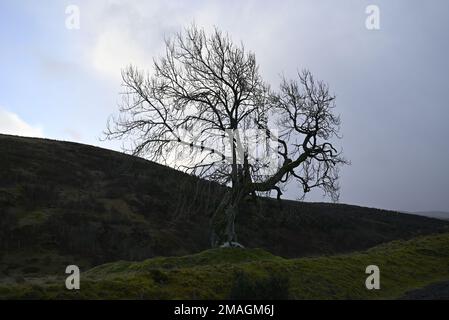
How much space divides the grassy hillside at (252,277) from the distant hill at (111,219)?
5.19 meters

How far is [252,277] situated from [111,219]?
31940 mm

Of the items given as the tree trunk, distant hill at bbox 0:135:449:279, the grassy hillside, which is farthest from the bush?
the tree trunk

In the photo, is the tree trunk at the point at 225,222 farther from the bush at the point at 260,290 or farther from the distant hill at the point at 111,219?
the bush at the point at 260,290

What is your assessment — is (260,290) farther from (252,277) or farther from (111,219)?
(111,219)

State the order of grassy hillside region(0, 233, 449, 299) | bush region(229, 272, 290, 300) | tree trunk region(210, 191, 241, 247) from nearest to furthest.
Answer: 1. bush region(229, 272, 290, 300)
2. grassy hillside region(0, 233, 449, 299)
3. tree trunk region(210, 191, 241, 247)

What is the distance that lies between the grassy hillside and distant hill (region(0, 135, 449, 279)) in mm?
5192

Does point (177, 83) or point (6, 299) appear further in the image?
point (177, 83)

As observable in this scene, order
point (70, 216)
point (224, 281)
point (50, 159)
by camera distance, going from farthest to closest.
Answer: point (50, 159), point (70, 216), point (224, 281)

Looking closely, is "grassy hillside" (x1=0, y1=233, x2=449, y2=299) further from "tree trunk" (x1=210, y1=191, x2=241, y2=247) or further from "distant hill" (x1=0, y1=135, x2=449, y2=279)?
"distant hill" (x1=0, y1=135, x2=449, y2=279)

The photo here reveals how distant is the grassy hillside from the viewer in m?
12.4
